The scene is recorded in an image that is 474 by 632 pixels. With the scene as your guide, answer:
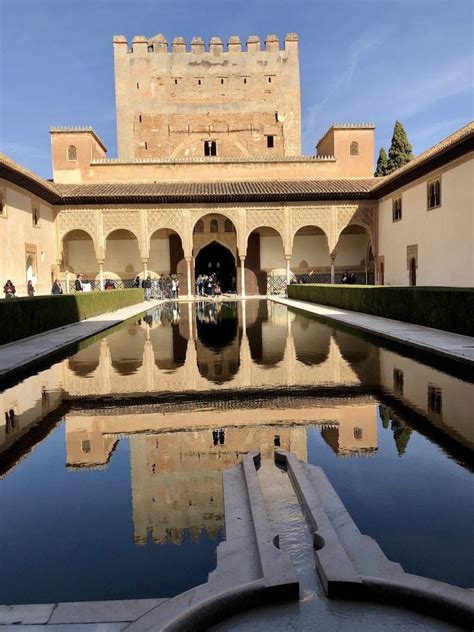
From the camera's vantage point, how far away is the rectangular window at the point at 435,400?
16.6 ft

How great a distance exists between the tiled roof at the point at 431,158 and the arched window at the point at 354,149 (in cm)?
535

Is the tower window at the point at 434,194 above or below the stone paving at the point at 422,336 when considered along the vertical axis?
above

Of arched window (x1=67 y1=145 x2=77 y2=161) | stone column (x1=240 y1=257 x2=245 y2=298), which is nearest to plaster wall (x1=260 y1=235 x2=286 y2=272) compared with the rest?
stone column (x1=240 y1=257 x2=245 y2=298)

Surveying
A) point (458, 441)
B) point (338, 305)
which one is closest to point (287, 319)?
point (338, 305)

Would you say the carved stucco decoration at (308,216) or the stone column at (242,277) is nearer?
the carved stucco decoration at (308,216)

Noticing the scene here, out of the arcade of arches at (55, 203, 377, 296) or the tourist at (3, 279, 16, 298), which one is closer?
the tourist at (3, 279, 16, 298)

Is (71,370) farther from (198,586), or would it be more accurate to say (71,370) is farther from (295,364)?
(198,586)

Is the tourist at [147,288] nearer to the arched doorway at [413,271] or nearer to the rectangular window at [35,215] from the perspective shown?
the rectangular window at [35,215]

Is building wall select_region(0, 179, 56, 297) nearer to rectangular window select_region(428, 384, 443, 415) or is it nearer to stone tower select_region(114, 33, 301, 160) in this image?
stone tower select_region(114, 33, 301, 160)

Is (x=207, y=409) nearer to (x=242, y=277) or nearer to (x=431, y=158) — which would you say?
(x=431, y=158)

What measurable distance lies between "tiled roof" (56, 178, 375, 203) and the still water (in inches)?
778

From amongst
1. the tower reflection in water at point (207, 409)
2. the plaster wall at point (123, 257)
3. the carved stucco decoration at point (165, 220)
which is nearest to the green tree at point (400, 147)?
the carved stucco decoration at point (165, 220)

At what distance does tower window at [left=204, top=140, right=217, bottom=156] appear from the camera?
116 ft

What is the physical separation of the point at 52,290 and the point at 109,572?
2376 centimetres
